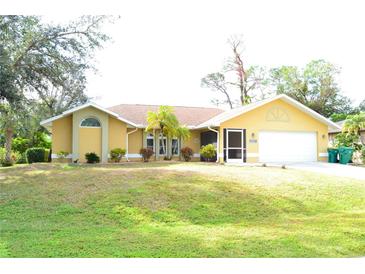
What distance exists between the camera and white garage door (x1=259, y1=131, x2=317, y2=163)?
74.8 ft

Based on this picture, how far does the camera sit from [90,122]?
70.3 feet

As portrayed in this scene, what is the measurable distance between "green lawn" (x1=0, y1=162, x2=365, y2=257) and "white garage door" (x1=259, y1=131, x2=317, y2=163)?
7690 millimetres

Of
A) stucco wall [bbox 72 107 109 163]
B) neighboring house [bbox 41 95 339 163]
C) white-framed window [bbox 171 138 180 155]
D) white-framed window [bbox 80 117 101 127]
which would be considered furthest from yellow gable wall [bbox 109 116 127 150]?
white-framed window [bbox 171 138 180 155]

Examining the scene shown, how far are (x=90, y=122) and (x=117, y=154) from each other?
2.31 m

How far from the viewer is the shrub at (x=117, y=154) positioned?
21.3m

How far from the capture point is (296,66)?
40.3 meters

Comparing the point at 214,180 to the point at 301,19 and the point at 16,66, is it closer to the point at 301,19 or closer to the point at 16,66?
the point at 301,19

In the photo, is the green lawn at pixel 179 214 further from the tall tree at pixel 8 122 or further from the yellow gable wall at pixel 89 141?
the yellow gable wall at pixel 89 141

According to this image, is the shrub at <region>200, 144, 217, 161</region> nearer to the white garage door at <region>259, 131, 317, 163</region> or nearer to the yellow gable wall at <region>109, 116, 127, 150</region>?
the white garage door at <region>259, 131, 317, 163</region>

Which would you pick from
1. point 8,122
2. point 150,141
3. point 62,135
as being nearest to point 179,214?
point 62,135

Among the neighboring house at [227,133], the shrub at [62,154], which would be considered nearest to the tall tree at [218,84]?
the neighboring house at [227,133]

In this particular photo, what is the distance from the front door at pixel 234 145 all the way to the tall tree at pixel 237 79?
15954 millimetres

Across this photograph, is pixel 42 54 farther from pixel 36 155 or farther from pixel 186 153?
pixel 186 153
